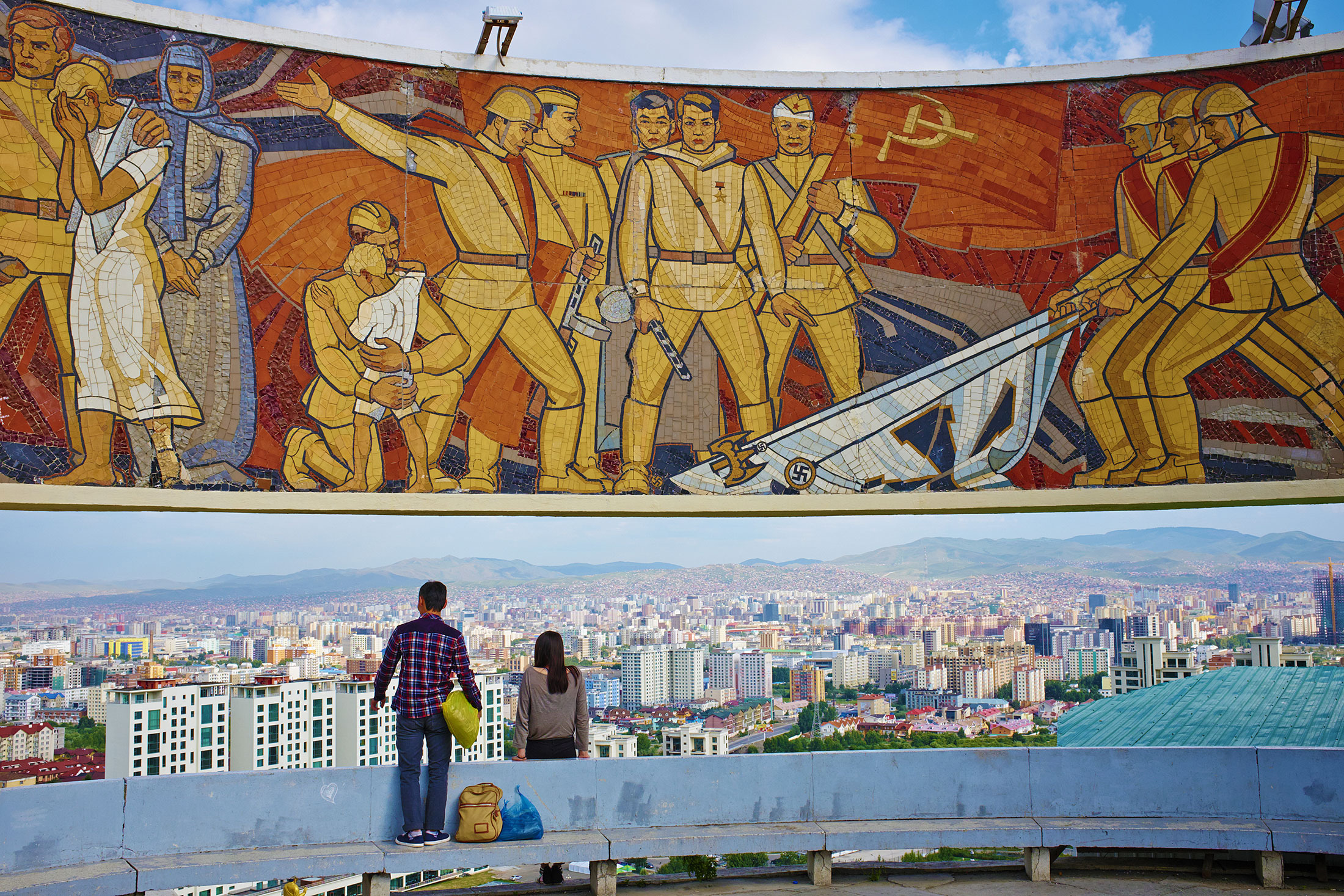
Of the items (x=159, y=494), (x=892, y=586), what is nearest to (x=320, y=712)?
(x=159, y=494)

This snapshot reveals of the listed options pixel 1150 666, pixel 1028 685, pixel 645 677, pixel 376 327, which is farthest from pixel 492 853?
pixel 1150 666

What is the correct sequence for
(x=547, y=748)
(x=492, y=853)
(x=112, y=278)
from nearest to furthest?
(x=492, y=853) → (x=547, y=748) → (x=112, y=278)

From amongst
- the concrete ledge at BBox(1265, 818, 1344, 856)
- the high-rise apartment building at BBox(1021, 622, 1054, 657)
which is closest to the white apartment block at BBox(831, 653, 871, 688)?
the high-rise apartment building at BBox(1021, 622, 1054, 657)

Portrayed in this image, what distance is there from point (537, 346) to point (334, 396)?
167 cm

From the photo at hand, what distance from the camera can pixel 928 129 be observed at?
884 cm

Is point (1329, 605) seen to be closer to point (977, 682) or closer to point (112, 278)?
point (977, 682)

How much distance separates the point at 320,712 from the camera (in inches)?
368

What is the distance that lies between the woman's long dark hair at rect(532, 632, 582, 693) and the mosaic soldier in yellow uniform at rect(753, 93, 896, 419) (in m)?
3.35

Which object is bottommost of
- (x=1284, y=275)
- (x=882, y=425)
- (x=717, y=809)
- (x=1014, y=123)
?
(x=717, y=809)

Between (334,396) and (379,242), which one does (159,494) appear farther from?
(379,242)

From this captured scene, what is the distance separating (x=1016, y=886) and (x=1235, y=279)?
552 centimetres

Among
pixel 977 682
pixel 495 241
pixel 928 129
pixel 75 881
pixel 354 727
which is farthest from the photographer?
pixel 977 682

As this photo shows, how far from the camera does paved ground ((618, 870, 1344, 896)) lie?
19.5ft

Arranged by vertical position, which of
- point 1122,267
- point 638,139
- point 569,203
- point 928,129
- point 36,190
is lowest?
point 1122,267
